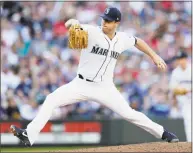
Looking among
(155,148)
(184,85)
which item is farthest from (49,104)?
(184,85)

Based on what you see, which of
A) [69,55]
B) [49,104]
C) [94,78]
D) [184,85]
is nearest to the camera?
[49,104]

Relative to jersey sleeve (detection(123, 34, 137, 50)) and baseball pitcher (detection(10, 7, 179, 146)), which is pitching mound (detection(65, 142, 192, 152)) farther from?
jersey sleeve (detection(123, 34, 137, 50))

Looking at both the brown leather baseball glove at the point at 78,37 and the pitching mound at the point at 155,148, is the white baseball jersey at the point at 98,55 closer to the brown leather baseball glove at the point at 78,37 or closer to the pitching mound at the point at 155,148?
the brown leather baseball glove at the point at 78,37

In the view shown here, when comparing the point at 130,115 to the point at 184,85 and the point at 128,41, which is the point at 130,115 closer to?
the point at 128,41

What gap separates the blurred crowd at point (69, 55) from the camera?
14.7 metres

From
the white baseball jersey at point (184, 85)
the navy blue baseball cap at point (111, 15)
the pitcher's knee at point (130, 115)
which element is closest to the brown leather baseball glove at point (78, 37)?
the navy blue baseball cap at point (111, 15)

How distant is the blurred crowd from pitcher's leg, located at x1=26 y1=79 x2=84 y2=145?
636cm

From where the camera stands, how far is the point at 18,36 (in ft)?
52.7

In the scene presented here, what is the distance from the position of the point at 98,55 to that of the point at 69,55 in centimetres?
795

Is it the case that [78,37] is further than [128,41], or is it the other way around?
[128,41]

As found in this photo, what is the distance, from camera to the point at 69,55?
15.9 m

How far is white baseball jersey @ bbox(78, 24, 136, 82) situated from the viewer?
315 inches

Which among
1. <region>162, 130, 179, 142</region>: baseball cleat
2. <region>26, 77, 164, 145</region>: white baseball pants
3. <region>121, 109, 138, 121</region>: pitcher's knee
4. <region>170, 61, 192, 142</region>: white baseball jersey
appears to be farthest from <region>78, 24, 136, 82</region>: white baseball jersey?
<region>170, 61, 192, 142</region>: white baseball jersey

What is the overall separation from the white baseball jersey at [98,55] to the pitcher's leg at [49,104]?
288 mm
